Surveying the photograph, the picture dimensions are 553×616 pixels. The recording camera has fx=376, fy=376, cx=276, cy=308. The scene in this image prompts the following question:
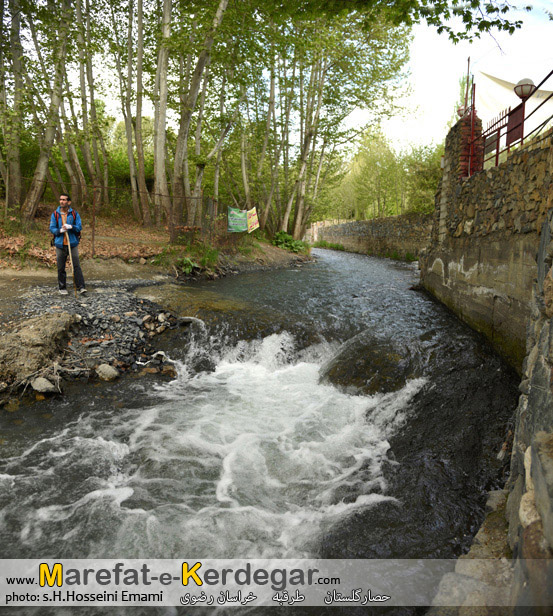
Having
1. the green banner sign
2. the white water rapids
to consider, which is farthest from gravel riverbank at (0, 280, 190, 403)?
the green banner sign

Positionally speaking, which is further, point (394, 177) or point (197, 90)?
point (394, 177)

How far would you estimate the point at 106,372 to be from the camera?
5.74 metres

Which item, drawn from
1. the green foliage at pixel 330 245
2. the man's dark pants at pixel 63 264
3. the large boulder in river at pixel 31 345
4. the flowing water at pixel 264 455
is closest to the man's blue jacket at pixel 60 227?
the man's dark pants at pixel 63 264

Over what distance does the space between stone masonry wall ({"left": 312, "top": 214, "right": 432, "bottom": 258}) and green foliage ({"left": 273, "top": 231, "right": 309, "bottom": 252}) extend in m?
6.42

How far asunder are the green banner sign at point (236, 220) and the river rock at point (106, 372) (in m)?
10.3

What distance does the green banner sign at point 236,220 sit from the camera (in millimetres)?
15289

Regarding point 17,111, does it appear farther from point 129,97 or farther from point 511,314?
point 511,314

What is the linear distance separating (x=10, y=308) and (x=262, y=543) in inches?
245

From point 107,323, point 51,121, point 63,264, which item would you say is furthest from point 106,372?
point 51,121

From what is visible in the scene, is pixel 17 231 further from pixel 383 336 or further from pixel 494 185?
pixel 494 185

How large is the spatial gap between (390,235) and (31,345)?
23.5 metres

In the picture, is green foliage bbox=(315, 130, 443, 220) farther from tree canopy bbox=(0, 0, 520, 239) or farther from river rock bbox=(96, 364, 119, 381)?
river rock bbox=(96, 364, 119, 381)

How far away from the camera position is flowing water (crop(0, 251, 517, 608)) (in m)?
3.04

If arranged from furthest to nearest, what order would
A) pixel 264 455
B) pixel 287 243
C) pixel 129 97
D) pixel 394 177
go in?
pixel 394 177, pixel 287 243, pixel 129 97, pixel 264 455
